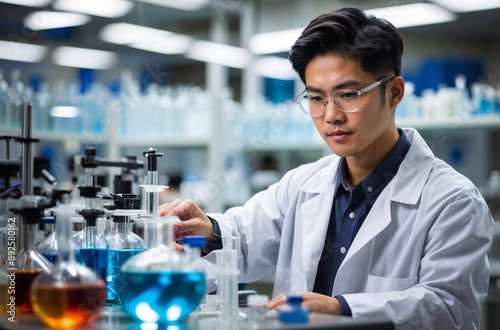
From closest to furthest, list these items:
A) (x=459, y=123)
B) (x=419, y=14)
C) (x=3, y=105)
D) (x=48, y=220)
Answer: (x=48, y=220) → (x=459, y=123) → (x=3, y=105) → (x=419, y=14)

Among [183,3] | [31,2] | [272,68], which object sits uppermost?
[183,3]

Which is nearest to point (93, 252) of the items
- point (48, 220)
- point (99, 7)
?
point (48, 220)

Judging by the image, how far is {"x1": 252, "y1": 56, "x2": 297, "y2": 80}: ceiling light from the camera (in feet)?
18.4

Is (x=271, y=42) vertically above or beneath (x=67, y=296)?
above

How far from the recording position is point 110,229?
143 centimetres

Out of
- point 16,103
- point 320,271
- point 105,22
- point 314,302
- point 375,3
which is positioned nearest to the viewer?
point 314,302

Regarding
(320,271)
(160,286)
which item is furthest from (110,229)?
(320,271)

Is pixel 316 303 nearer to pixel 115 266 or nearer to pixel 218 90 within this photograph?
pixel 115 266

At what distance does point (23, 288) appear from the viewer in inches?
49.1

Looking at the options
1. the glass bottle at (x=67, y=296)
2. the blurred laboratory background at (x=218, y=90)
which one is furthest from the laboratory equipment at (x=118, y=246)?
the blurred laboratory background at (x=218, y=90)

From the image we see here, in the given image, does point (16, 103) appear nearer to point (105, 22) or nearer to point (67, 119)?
point (67, 119)

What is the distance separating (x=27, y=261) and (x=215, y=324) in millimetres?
392

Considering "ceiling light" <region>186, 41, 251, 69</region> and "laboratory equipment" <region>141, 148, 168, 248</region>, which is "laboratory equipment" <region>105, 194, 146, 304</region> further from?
"ceiling light" <region>186, 41, 251, 69</region>

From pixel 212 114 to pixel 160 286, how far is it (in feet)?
10.1
